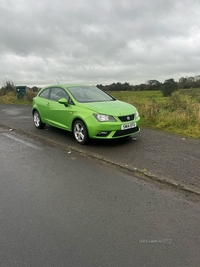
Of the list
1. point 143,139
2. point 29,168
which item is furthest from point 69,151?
point 143,139

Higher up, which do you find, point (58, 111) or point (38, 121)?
point (58, 111)

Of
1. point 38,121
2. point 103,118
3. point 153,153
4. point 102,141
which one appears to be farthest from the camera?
point 38,121

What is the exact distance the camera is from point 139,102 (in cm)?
1002

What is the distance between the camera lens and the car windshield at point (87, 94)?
20.3ft

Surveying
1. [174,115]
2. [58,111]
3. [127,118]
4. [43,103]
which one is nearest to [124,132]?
[127,118]

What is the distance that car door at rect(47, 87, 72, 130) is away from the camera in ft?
20.1

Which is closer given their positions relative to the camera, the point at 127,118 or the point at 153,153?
the point at 153,153

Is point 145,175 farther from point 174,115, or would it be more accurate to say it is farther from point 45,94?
point 45,94

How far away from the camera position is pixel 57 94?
22.1 feet

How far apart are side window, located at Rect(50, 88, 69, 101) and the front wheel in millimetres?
934

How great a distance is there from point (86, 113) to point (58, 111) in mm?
1307

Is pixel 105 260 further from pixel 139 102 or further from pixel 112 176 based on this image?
pixel 139 102

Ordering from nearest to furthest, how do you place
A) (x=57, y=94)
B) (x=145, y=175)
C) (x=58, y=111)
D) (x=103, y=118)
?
(x=145, y=175) → (x=103, y=118) → (x=58, y=111) → (x=57, y=94)

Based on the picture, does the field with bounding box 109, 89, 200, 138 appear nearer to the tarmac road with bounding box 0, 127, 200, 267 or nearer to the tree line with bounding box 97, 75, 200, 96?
the tarmac road with bounding box 0, 127, 200, 267
